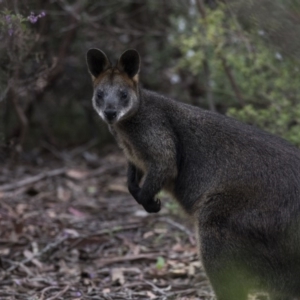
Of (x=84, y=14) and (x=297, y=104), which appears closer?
(x=297, y=104)

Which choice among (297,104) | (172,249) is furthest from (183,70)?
(172,249)

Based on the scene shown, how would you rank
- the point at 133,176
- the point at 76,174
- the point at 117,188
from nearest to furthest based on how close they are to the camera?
the point at 133,176 → the point at 117,188 → the point at 76,174

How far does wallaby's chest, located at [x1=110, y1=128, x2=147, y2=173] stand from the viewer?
618 cm

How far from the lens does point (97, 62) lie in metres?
6.36

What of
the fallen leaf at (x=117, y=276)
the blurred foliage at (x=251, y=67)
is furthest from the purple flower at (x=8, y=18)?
the blurred foliage at (x=251, y=67)

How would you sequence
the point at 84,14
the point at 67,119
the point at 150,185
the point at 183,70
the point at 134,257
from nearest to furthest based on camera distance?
the point at 150,185 → the point at 134,257 → the point at 84,14 → the point at 183,70 → the point at 67,119

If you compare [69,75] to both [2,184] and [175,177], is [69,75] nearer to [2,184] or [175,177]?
[2,184]

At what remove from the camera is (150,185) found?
6.02 m

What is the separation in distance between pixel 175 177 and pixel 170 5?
528 centimetres

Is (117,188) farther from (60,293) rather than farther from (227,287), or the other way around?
(227,287)

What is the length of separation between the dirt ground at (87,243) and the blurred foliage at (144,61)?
0.98 meters

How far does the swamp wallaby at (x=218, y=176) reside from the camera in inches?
202

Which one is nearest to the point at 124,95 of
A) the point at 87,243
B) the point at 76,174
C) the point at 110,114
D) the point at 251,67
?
the point at 110,114

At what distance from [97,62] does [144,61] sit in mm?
6289
